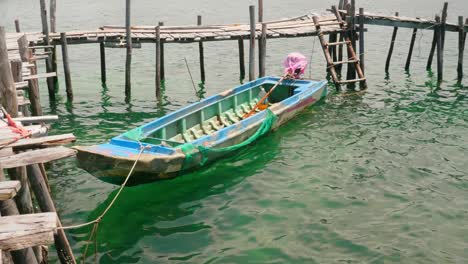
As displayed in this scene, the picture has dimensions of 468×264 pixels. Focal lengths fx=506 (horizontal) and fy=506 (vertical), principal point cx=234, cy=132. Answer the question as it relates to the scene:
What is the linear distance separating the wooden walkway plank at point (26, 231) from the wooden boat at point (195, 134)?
4000 millimetres

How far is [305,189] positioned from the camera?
11.4m

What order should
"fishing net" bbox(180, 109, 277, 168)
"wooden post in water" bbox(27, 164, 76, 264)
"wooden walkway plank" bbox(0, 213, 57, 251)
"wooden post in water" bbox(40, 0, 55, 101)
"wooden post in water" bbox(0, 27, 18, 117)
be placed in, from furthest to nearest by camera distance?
1. "wooden post in water" bbox(40, 0, 55, 101)
2. "fishing net" bbox(180, 109, 277, 168)
3. "wooden post in water" bbox(0, 27, 18, 117)
4. "wooden post in water" bbox(27, 164, 76, 264)
5. "wooden walkway plank" bbox(0, 213, 57, 251)

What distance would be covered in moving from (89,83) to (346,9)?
36.9ft

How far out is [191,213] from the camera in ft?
33.7

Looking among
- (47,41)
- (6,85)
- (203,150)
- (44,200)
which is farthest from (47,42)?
(44,200)

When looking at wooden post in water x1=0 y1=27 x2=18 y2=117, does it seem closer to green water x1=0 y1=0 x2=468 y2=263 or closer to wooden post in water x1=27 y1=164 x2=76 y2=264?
wooden post in water x1=27 y1=164 x2=76 y2=264

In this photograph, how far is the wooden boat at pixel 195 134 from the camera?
9586 mm

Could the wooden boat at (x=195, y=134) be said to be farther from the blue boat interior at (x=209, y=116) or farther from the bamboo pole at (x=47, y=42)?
the bamboo pole at (x=47, y=42)

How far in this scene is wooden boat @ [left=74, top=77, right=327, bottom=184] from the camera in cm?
959

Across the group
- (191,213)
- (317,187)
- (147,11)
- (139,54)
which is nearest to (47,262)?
(191,213)

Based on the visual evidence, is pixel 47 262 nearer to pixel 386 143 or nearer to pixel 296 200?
pixel 296 200

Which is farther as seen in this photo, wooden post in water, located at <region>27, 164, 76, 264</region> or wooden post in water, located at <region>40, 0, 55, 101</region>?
wooden post in water, located at <region>40, 0, 55, 101</region>

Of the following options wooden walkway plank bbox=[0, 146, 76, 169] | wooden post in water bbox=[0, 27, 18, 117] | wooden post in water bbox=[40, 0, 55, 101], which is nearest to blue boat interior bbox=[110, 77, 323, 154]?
wooden post in water bbox=[0, 27, 18, 117]

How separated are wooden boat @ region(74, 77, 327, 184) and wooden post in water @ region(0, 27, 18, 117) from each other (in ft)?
4.42
